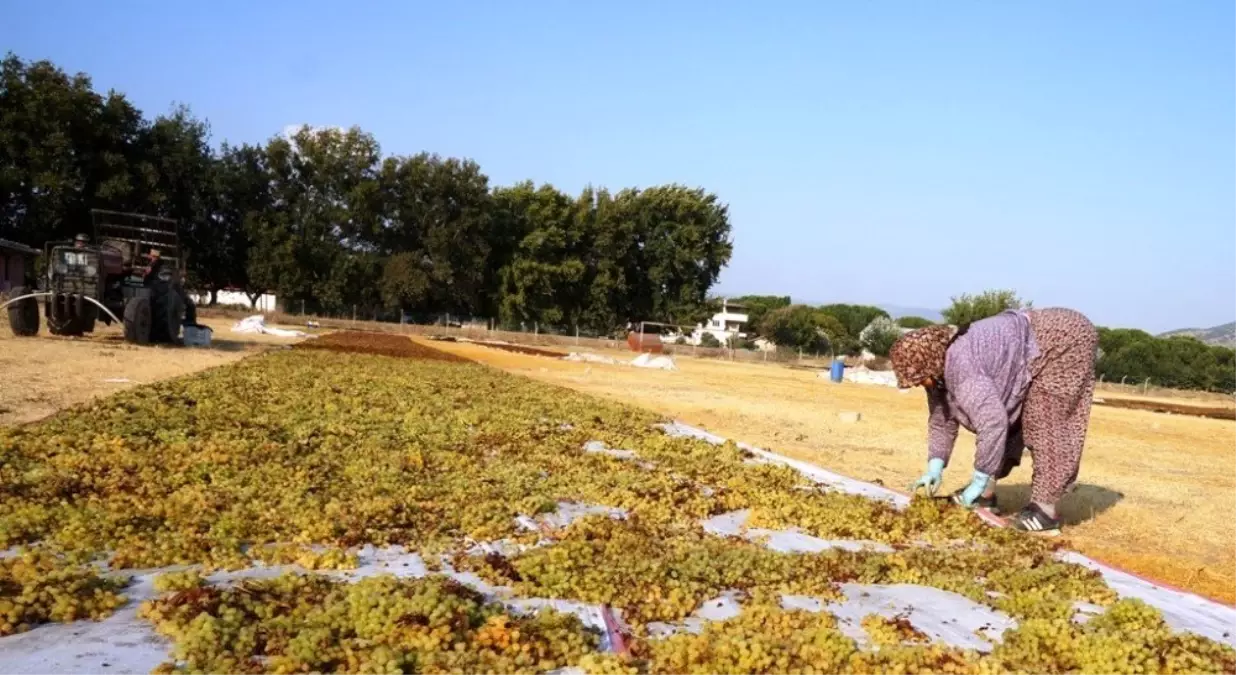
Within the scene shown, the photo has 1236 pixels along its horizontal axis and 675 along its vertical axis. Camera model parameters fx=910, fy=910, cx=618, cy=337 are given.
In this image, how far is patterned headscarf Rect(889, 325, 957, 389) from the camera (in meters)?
7.83

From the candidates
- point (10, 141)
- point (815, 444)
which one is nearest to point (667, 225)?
point (10, 141)

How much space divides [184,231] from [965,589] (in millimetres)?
54849

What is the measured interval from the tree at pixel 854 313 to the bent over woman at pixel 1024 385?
10903 centimetres

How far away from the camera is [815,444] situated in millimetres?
13031

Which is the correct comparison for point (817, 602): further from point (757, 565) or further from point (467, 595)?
point (467, 595)

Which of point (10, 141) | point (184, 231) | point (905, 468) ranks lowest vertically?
point (905, 468)

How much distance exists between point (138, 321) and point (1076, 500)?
17940mm

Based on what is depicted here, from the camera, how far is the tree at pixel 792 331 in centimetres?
7888

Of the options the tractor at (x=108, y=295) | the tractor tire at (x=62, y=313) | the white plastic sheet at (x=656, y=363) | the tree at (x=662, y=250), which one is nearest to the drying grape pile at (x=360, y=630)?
the tractor at (x=108, y=295)

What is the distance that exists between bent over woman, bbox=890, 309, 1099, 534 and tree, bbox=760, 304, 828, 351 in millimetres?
68726

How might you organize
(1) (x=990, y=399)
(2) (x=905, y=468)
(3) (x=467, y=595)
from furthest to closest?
(2) (x=905, y=468) < (1) (x=990, y=399) < (3) (x=467, y=595)

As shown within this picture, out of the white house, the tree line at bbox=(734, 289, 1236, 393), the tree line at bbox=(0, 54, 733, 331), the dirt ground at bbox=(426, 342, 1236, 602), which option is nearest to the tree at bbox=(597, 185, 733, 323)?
the tree line at bbox=(0, 54, 733, 331)

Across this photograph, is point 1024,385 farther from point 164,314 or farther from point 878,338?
point 878,338

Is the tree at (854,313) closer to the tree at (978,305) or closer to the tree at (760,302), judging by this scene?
the tree at (760,302)
